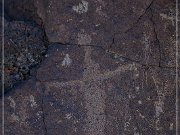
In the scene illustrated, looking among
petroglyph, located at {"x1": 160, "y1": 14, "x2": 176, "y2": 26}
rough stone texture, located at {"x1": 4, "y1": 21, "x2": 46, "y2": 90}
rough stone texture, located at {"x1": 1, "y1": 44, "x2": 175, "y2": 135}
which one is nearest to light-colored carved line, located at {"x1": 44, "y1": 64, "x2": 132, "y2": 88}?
rough stone texture, located at {"x1": 1, "y1": 44, "x2": 175, "y2": 135}

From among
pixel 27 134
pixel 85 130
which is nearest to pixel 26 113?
pixel 27 134

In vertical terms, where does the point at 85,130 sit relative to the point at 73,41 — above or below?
below

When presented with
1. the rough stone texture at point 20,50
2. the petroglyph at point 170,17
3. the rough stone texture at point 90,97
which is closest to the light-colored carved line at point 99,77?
the rough stone texture at point 90,97

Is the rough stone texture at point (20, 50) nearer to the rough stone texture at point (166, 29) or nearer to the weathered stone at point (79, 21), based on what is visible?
the weathered stone at point (79, 21)

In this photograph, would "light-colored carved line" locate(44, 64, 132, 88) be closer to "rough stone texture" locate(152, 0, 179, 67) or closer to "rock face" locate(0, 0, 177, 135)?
"rock face" locate(0, 0, 177, 135)

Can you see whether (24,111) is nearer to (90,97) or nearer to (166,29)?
(90,97)

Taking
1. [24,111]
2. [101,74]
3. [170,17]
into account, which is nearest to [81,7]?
[101,74]

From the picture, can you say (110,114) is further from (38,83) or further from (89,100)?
(38,83)

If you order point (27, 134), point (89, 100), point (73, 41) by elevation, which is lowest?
point (27, 134)
